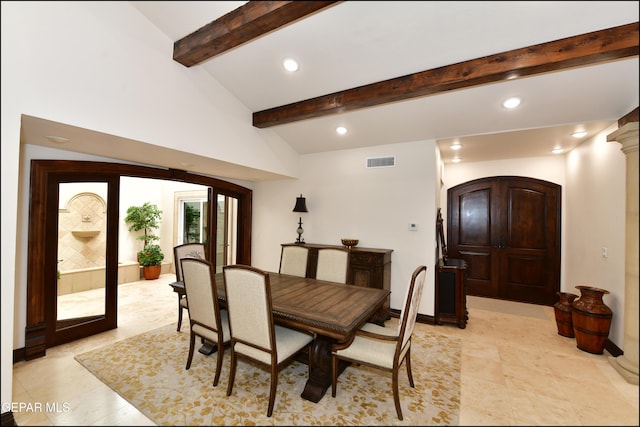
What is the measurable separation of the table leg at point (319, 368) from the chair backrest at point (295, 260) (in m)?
1.34

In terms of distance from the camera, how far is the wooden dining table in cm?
193

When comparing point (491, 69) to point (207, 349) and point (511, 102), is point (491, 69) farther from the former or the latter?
point (207, 349)

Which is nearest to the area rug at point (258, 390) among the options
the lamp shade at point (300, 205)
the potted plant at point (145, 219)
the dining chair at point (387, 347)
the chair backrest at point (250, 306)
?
the dining chair at point (387, 347)

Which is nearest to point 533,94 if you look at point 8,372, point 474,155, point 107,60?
point 474,155

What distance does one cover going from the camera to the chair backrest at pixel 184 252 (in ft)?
11.2

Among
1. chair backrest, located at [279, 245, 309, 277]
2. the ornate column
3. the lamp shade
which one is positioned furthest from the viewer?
the lamp shade

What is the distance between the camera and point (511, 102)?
271 centimetres

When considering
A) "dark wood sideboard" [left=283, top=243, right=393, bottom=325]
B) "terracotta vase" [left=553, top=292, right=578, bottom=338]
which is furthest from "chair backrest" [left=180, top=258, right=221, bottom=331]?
"terracotta vase" [left=553, top=292, right=578, bottom=338]

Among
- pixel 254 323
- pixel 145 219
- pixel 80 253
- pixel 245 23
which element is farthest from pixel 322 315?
pixel 145 219

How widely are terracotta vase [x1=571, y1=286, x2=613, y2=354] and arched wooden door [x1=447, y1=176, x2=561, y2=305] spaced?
9.11ft

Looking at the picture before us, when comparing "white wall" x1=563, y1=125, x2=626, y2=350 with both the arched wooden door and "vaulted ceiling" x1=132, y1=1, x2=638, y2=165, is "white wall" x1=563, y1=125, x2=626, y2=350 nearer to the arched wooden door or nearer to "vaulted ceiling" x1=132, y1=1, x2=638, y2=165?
"vaulted ceiling" x1=132, y1=1, x2=638, y2=165

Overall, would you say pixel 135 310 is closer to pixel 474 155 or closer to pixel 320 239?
pixel 320 239

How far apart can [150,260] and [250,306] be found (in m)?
5.20

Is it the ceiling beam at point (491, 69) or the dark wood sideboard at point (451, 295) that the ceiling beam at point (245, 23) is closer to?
the ceiling beam at point (491, 69)
